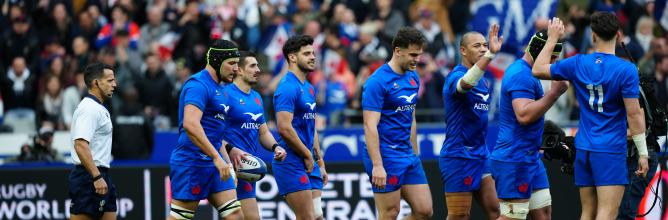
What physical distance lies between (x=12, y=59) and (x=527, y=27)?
9.44m

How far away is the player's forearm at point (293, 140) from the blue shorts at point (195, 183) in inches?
29.2

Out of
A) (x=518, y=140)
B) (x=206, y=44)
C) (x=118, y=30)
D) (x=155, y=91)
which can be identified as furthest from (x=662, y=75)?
(x=118, y=30)

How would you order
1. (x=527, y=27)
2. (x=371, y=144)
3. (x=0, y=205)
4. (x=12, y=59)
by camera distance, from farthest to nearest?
(x=12, y=59) < (x=527, y=27) < (x=0, y=205) < (x=371, y=144)

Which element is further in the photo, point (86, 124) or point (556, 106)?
point (556, 106)

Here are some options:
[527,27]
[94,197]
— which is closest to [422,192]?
[94,197]

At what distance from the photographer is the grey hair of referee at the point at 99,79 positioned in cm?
1203

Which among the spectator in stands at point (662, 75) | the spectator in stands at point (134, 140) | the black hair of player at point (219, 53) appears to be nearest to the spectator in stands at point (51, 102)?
the spectator in stands at point (134, 140)

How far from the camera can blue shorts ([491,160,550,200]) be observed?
37.6ft

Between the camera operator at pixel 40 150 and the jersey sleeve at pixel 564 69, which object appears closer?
the jersey sleeve at pixel 564 69

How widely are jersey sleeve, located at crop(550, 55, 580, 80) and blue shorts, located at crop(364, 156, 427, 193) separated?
190cm

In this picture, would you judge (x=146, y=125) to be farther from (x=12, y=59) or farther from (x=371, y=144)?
(x=371, y=144)

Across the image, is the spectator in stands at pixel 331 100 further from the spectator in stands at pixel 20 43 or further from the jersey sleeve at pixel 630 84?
the jersey sleeve at pixel 630 84

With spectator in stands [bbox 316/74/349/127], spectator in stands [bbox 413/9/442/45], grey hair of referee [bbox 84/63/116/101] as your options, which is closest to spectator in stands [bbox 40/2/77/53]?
spectator in stands [bbox 316/74/349/127]

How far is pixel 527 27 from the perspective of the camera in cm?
2097
